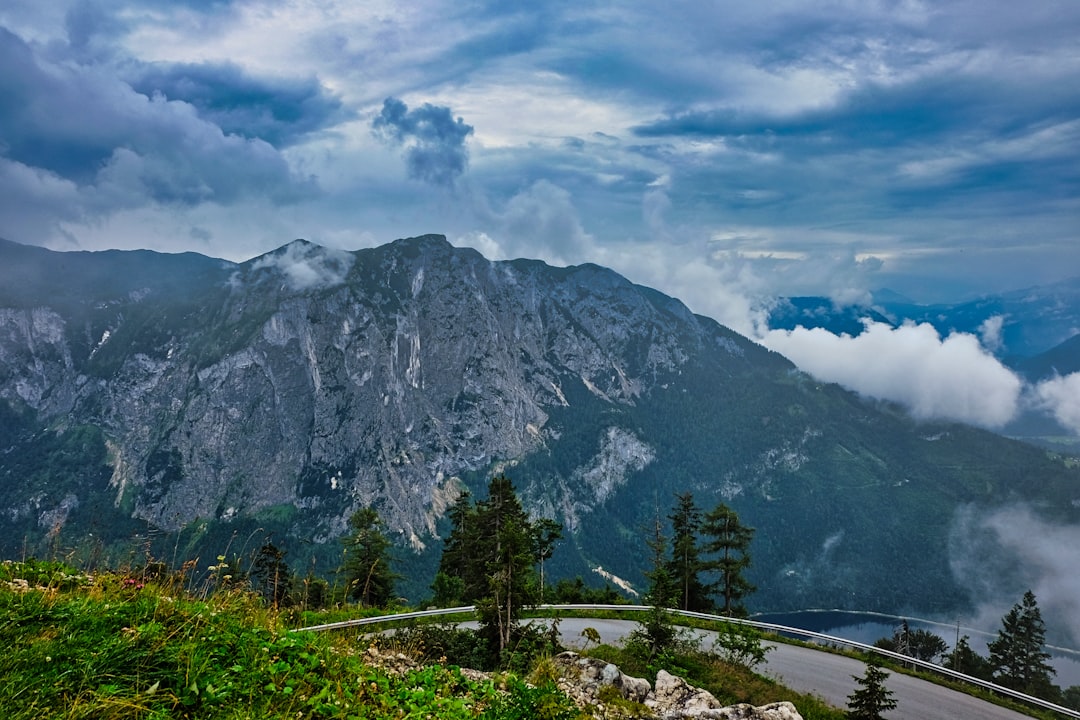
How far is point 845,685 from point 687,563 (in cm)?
2589

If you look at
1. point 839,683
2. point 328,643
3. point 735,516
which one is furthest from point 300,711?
point 735,516

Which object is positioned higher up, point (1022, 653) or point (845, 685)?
point (845, 685)

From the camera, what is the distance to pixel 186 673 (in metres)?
6.18

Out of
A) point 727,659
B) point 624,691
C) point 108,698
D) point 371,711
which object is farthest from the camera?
point 727,659

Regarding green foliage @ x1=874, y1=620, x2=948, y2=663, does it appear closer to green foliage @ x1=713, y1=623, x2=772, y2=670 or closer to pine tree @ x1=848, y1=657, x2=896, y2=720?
green foliage @ x1=713, y1=623, x2=772, y2=670

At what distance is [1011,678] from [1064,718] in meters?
59.0

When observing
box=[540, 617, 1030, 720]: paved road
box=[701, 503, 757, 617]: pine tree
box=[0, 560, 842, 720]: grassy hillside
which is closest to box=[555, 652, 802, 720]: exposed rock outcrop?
box=[0, 560, 842, 720]: grassy hillside

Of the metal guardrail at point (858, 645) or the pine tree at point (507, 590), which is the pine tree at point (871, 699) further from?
the pine tree at point (507, 590)

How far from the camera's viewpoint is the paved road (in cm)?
2212

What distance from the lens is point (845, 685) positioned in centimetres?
→ 2380

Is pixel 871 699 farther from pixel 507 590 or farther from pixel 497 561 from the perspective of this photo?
pixel 497 561

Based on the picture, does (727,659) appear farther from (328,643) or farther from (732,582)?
(732,582)

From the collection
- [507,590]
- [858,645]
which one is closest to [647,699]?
[507,590]

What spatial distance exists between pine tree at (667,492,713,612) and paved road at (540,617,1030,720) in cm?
1841
